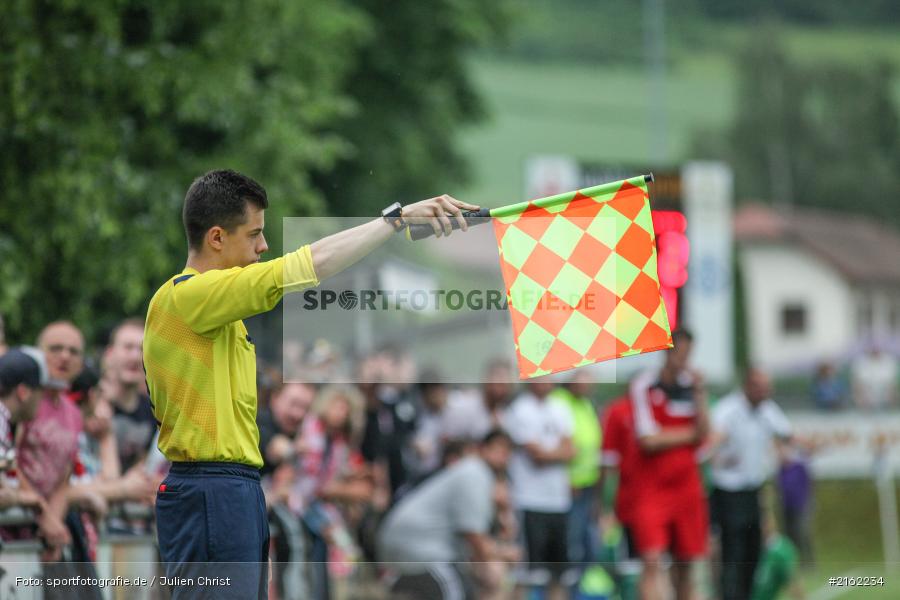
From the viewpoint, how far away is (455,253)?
74.6 meters

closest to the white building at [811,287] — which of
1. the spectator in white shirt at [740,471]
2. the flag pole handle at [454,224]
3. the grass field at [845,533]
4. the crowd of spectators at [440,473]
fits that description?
the grass field at [845,533]

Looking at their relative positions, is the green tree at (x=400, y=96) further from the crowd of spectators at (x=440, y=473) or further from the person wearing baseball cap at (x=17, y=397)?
the person wearing baseball cap at (x=17, y=397)

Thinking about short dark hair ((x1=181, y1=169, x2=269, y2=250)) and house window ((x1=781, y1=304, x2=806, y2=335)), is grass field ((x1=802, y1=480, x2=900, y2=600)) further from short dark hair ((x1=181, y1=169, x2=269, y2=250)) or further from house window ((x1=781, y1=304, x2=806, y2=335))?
house window ((x1=781, y1=304, x2=806, y2=335))

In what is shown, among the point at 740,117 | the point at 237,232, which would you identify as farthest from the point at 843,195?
the point at 237,232

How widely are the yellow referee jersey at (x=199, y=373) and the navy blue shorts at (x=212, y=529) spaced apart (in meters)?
0.08

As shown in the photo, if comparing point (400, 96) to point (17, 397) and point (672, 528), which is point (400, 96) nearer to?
point (672, 528)

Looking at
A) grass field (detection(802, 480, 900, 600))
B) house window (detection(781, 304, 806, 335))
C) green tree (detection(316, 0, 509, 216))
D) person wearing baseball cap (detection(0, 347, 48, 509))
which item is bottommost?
grass field (detection(802, 480, 900, 600))

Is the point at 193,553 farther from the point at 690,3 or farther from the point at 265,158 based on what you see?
the point at 690,3

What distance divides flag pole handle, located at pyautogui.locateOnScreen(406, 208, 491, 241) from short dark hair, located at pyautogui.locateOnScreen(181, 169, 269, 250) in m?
0.62

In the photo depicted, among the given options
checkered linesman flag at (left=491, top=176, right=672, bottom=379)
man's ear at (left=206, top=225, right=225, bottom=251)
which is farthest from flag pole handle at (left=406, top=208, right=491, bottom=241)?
man's ear at (left=206, top=225, right=225, bottom=251)

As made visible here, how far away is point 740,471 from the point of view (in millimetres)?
13164

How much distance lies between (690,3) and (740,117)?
23.5m

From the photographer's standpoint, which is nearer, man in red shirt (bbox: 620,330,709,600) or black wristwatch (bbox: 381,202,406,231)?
black wristwatch (bbox: 381,202,406,231)

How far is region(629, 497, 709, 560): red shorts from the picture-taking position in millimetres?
11922
